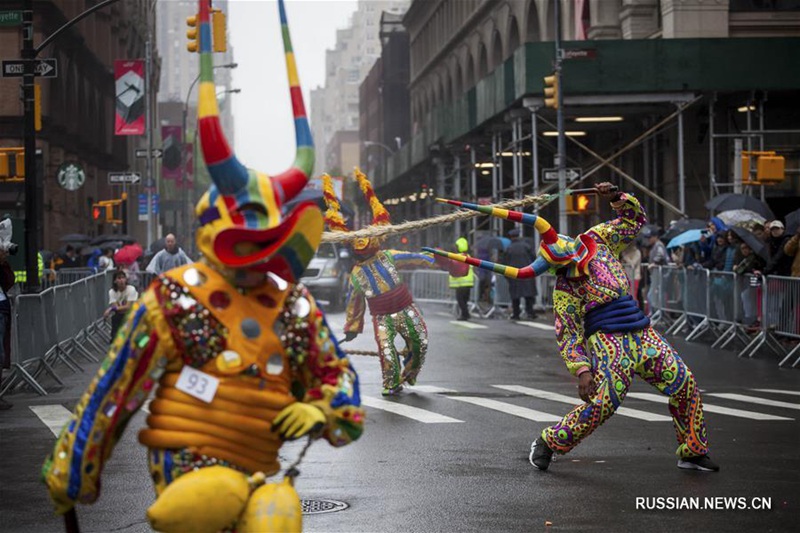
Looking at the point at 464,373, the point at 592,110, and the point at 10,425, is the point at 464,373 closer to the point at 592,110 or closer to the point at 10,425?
the point at 10,425

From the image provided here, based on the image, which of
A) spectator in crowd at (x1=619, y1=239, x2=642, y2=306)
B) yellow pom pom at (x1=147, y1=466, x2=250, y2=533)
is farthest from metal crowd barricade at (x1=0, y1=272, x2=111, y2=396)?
yellow pom pom at (x1=147, y1=466, x2=250, y2=533)

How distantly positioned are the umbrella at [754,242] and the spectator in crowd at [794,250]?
102 cm

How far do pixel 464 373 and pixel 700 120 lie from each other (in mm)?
20783

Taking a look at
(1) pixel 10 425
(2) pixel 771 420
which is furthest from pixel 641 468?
(1) pixel 10 425

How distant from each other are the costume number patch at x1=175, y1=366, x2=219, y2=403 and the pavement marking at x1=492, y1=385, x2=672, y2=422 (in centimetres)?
911

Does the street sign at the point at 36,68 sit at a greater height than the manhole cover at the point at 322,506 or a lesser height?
greater

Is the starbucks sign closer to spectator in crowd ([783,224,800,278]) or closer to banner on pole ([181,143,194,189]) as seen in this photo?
spectator in crowd ([783,224,800,278])

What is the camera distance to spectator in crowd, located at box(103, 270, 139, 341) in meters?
21.2

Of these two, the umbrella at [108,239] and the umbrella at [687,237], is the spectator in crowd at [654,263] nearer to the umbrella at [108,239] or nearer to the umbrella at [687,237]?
the umbrella at [687,237]

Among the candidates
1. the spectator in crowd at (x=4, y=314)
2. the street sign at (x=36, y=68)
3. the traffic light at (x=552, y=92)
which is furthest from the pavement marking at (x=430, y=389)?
the traffic light at (x=552, y=92)

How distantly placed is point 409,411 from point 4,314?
15.1 ft

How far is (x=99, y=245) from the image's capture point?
124 ft

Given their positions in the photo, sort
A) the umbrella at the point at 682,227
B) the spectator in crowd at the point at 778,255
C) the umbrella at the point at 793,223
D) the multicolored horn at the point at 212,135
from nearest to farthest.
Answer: the multicolored horn at the point at 212,135
the spectator in crowd at the point at 778,255
the umbrella at the point at 793,223
the umbrella at the point at 682,227

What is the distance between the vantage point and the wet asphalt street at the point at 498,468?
862cm
